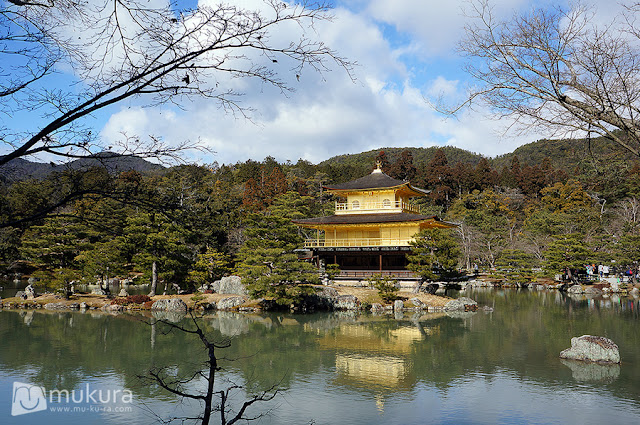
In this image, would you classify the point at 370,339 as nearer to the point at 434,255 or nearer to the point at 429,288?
the point at 434,255

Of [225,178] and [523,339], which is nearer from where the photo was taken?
[523,339]

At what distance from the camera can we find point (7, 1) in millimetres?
2732

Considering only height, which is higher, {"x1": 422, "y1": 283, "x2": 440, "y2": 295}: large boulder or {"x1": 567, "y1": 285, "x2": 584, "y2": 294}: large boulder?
{"x1": 422, "y1": 283, "x2": 440, "y2": 295}: large boulder

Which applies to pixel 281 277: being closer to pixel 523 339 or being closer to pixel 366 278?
pixel 366 278

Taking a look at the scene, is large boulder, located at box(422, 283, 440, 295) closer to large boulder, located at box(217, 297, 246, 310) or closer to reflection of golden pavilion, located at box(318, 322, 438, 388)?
reflection of golden pavilion, located at box(318, 322, 438, 388)

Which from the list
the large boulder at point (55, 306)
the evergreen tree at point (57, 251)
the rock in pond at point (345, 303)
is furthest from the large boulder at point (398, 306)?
the large boulder at point (55, 306)

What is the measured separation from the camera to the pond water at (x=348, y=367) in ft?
24.1

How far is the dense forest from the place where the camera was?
10.1 ft

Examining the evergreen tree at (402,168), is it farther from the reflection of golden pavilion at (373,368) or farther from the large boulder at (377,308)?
the reflection of golden pavilion at (373,368)

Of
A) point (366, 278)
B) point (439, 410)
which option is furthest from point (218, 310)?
point (439, 410)

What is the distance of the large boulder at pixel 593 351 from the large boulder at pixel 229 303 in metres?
12.1

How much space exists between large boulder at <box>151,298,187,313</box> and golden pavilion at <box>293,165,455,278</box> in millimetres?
7453

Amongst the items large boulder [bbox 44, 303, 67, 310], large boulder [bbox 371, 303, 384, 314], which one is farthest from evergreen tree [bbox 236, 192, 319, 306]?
large boulder [bbox 44, 303, 67, 310]

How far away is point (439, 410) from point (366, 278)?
1388 centimetres
